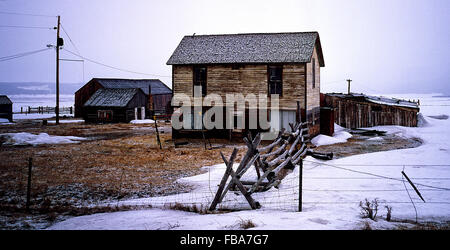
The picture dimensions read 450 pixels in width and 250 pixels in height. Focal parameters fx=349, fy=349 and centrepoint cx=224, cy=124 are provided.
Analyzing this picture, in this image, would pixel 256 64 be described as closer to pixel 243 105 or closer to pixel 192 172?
pixel 243 105

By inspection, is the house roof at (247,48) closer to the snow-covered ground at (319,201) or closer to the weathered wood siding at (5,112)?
the snow-covered ground at (319,201)

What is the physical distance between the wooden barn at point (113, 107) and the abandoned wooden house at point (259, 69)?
18.3m

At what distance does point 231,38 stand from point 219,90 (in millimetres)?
5025

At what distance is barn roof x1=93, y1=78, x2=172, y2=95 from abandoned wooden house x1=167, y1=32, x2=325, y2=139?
26411mm

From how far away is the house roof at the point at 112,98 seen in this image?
140 ft

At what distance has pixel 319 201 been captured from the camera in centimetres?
893

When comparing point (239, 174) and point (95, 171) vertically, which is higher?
point (239, 174)

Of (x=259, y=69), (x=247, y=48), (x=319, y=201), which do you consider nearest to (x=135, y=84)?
(x=247, y=48)

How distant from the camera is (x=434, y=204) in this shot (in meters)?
8.42

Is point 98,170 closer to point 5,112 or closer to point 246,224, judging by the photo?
point 246,224

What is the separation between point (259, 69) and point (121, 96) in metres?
24.9

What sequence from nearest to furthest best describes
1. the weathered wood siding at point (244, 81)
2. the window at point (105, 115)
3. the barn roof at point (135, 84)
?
the weathered wood siding at point (244, 81)
the window at point (105, 115)
the barn roof at point (135, 84)

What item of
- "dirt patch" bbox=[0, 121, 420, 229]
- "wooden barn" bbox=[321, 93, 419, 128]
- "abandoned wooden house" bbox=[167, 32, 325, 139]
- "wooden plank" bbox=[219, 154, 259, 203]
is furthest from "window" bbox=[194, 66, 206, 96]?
"wooden plank" bbox=[219, 154, 259, 203]

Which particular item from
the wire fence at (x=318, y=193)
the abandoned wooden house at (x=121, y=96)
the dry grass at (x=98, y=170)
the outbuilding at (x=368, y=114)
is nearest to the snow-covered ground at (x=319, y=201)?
the wire fence at (x=318, y=193)
